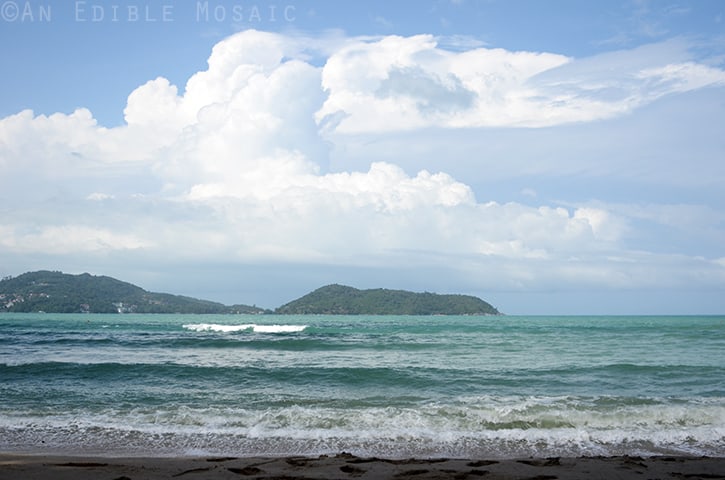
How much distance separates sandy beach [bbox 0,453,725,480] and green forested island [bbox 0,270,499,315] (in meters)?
123

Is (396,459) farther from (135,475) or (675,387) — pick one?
(675,387)

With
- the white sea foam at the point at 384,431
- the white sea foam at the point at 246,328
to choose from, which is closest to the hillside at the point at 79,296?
the white sea foam at the point at 246,328

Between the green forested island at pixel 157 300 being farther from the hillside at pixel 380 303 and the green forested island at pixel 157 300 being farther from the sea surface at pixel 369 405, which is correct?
the sea surface at pixel 369 405

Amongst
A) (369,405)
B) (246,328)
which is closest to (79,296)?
(246,328)

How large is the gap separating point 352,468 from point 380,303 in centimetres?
13321

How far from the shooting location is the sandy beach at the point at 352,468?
21.3 feet

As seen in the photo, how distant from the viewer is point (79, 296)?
122 metres

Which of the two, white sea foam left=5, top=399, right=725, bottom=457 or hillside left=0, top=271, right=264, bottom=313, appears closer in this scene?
white sea foam left=5, top=399, right=725, bottom=457

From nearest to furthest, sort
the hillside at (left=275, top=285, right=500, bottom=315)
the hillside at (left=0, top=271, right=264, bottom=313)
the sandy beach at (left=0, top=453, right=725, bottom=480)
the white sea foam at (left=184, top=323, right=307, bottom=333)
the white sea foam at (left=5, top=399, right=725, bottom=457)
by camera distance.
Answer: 1. the sandy beach at (left=0, top=453, right=725, bottom=480)
2. the white sea foam at (left=5, top=399, right=725, bottom=457)
3. the white sea foam at (left=184, top=323, right=307, bottom=333)
4. the hillside at (left=0, top=271, right=264, bottom=313)
5. the hillside at (left=275, top=285, right=500, bottom=315)

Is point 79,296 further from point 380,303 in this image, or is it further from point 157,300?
point 380,303

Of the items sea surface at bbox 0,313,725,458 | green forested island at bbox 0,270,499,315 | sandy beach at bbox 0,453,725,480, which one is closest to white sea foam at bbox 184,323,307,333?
sea surface at bbox 0,313,725,458

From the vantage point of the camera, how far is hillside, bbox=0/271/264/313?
116250 millimetres

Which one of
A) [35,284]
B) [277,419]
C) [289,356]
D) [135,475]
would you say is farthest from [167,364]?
[35,284]

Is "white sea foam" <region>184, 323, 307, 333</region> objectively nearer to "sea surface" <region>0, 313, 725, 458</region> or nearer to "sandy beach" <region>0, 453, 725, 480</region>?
"sea surface" <region>0, 313, 725, 458</region>
